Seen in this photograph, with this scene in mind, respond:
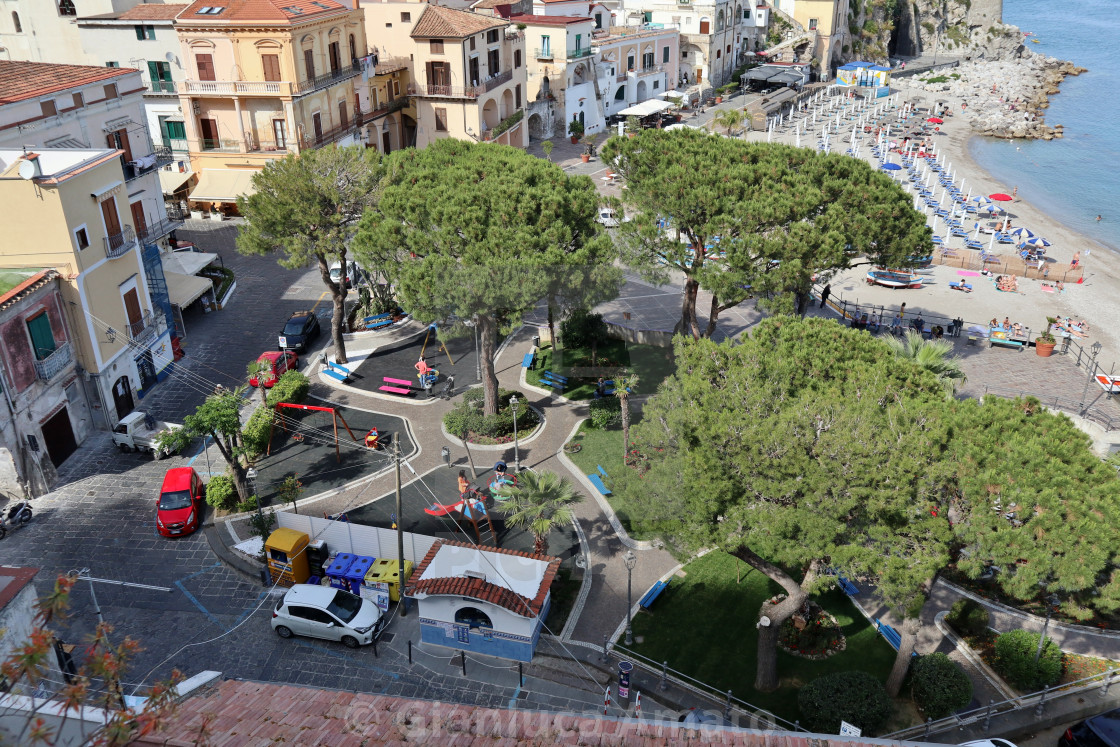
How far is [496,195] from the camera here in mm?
28156

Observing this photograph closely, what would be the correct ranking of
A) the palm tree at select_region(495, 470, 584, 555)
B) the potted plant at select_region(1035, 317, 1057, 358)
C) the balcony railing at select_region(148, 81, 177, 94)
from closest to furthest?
the palm tree at select_region(495, 470, 584, 555) → the potted plant at select_region(1035, 317, 1057, 358) → the balcony railing at select_region(148, 81, 177, 94)

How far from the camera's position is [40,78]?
3344cm

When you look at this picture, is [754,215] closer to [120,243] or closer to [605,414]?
[605,414]

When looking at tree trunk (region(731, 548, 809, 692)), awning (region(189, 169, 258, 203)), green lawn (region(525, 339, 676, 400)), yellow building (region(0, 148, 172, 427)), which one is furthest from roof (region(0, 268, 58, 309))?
tree trunk (region(731, 548, 809, 692))

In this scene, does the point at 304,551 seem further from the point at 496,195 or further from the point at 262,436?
the point at 496,195

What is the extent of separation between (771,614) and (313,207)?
73.7ft

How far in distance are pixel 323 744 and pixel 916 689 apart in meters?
13.6

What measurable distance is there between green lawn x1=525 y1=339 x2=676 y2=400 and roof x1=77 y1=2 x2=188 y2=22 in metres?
32.4

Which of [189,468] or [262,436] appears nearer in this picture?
[189,468]

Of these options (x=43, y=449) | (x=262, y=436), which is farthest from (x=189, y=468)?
(x=43, y=449)

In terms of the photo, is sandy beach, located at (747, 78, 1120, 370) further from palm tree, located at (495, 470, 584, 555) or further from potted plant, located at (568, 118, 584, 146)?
potted plant, located at (568, 118, 584, 146)

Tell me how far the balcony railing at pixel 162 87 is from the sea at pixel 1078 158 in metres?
58.0

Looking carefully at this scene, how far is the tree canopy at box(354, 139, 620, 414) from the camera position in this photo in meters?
27.0

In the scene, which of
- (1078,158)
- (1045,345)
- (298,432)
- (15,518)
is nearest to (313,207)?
(298,432)
